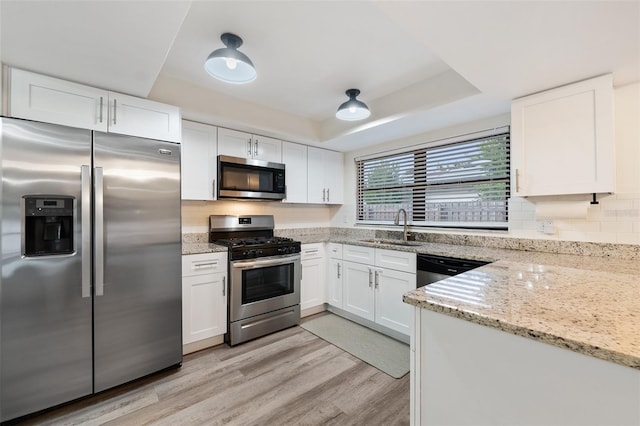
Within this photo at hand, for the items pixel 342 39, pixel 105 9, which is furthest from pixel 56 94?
pixel 342 39

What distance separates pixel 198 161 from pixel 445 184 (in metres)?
2.63

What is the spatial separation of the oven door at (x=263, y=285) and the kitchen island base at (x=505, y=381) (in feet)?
6.47

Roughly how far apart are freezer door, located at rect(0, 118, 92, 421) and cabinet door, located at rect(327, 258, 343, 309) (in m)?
2.29

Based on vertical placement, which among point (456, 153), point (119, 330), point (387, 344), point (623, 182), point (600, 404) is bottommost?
point (387, 344)

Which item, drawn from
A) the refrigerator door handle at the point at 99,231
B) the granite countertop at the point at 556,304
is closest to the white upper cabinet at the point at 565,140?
the granite countertop at the point at 556,304

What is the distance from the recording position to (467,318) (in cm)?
→ 90

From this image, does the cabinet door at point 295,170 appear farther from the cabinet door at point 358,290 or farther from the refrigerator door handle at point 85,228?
the refrigerator door handle at point 85,228

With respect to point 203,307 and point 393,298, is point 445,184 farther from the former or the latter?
point 203,307

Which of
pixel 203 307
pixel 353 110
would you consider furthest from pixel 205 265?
pixel 353 110

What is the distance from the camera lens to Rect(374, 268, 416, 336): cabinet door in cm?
261

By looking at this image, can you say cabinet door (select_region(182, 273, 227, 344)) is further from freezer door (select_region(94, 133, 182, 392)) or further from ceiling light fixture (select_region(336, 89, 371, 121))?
ceiling light fixture (select_region(336, 89, 371, 121))

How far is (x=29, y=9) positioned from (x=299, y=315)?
300cm

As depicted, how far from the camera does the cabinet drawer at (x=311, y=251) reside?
3.29m

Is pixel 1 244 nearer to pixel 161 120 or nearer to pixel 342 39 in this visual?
pixel 161 120
